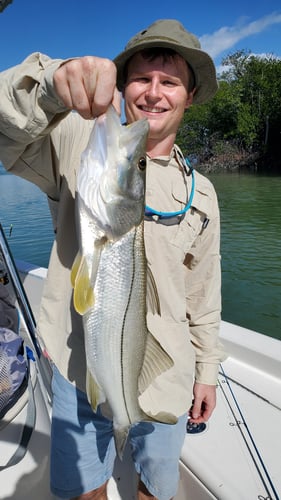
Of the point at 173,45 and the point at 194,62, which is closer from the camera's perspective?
the point at 173,45

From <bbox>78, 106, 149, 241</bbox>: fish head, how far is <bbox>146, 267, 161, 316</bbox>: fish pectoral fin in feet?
0.87

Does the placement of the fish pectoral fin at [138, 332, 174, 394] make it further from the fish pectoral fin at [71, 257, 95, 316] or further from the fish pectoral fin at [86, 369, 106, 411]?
the fish pectoral fin at [71, 257, 95, 316]

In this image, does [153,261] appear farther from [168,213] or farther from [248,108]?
[248,108]

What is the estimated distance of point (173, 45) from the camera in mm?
1756

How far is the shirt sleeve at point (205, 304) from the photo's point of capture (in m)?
2.07

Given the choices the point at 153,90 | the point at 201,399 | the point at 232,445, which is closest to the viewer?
the point at 153,90

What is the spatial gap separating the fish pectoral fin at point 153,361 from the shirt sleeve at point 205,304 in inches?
22.1

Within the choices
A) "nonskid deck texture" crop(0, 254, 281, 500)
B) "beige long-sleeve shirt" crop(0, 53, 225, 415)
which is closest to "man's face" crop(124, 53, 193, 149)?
"beige long-sleeve shirt" crop(0, 53, 225, 415)

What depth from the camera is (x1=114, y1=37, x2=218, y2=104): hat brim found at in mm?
1740

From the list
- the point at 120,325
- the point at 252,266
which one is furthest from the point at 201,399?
the point at 252,266

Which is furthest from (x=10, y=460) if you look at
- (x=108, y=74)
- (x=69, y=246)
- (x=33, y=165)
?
(x=108, y=74)

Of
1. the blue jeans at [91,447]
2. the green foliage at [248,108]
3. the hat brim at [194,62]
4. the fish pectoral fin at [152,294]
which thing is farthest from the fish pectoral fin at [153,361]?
the green foliage at [248,108]

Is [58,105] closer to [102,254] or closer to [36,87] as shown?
[36,87]

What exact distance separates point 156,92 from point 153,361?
1291mm
